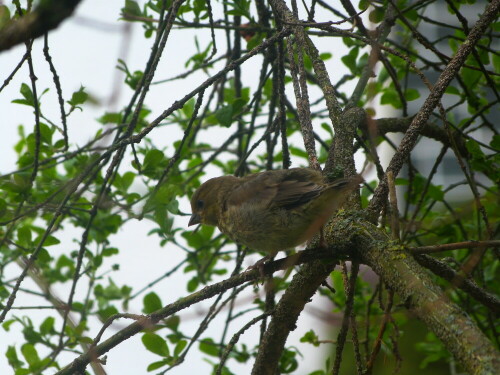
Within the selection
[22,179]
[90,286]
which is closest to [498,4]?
[22,179]

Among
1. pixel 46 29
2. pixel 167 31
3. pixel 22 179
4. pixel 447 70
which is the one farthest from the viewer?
pixel 22 179

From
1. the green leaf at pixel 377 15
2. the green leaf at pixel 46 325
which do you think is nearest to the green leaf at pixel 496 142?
the green leaf at pixel 377 15

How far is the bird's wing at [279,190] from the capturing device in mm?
3342

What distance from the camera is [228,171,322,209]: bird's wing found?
3342 millimetres

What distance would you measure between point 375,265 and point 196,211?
93.8 inches

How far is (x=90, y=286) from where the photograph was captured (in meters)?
4.48

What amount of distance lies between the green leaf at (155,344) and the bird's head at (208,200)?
3.26 feet

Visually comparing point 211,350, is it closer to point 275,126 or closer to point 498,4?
point 275,126

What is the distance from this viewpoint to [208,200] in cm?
442

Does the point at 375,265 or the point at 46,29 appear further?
the point at 375,265

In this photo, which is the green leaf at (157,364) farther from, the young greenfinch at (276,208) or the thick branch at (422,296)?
the thick branch at (422,296)

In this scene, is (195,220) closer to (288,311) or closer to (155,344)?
(155,344)

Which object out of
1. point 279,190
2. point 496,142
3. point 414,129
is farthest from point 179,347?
point 496,142

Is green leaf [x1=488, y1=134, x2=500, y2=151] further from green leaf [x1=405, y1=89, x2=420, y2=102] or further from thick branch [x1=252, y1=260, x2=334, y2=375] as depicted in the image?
thick branch [x1=252, y1=260, x2=334, y2=375]
